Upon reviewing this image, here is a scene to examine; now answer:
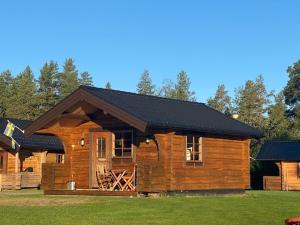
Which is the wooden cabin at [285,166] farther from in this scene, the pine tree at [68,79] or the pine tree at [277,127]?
the pine tree at [68,79]

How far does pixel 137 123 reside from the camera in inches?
767

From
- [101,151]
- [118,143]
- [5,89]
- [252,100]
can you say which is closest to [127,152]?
[118,143]

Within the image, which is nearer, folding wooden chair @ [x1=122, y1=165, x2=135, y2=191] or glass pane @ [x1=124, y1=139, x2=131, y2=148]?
folding wooden chair @ [x1=122, y1=165, x2=135, y2=191]

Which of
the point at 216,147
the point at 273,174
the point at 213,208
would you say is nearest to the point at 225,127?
the point at 216,147

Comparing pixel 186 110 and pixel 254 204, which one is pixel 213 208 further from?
pixel 186 110

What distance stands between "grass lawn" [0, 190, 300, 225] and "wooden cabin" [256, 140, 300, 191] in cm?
1736

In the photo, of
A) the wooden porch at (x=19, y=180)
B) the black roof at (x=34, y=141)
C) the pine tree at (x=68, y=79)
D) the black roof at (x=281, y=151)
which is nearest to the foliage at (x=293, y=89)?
the pine tree at (x=68, y=79)

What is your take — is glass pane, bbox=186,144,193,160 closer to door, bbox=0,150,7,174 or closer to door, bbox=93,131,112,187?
door, bbox=93,131,112,187

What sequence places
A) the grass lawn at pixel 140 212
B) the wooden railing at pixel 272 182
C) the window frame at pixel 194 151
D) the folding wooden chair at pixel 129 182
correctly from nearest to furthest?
the grass lawn at pixel 140 212
the folding wooden chair at pixel 129 182
the window frame at pixel 194 151
the wooden railing at pixel 272 182

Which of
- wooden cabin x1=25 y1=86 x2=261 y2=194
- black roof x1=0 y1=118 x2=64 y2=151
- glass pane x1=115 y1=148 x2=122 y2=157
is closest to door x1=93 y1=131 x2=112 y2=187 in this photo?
wooden cabin x1=25 y1=86 x2=261 y2=194

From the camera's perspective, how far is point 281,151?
37.0 m

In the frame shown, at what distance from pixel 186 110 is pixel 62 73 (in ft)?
214

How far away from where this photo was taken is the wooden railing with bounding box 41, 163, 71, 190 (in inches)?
906

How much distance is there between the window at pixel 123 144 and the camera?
22.2 metres
